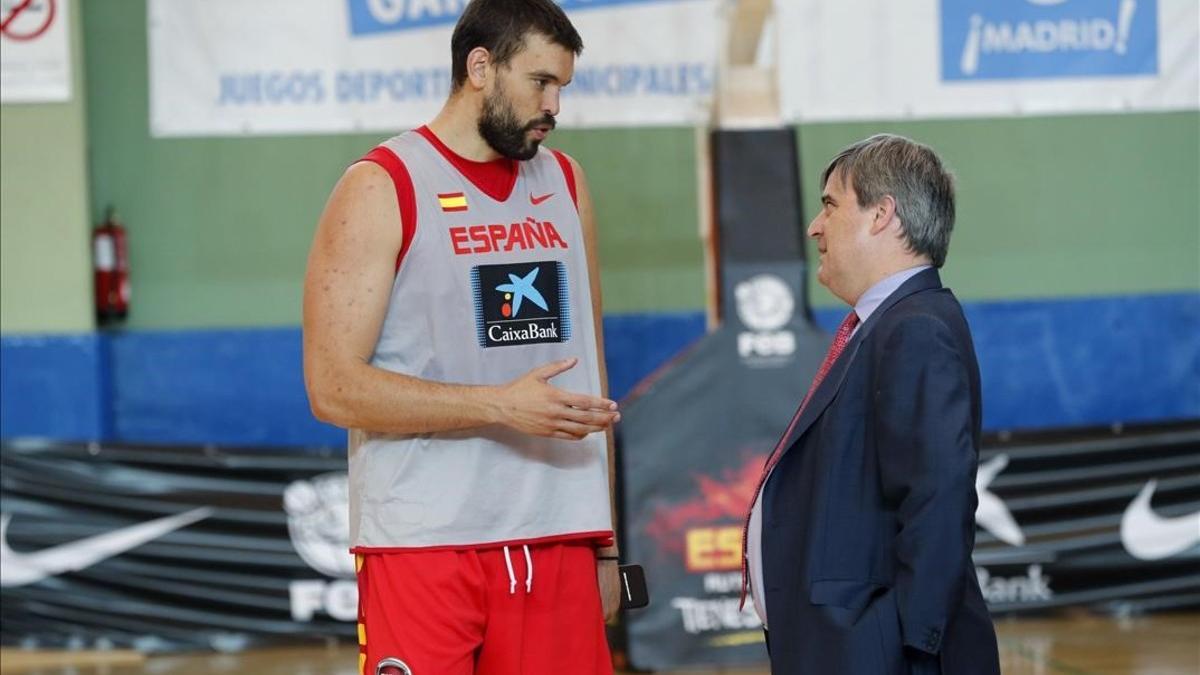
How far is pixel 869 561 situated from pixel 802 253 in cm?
368

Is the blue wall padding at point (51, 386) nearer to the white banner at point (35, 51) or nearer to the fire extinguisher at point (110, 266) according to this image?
the fire extinguisher at point (110, 266)

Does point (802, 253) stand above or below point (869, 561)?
above

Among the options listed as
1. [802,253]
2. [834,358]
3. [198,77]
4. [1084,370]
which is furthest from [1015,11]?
[834,358]

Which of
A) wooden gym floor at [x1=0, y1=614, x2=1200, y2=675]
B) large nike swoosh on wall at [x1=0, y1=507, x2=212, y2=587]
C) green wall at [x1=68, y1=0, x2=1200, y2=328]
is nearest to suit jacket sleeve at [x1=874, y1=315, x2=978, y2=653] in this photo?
wooden gym floor at [x1=0, y1=614, x2=1200, y2=675]

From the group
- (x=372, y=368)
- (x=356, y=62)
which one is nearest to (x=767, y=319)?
(x=356, y=62)

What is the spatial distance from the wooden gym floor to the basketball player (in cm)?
334

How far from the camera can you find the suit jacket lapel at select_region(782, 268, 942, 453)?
2.40 metres

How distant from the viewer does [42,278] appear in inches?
275

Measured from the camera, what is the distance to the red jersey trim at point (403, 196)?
2.68 metres

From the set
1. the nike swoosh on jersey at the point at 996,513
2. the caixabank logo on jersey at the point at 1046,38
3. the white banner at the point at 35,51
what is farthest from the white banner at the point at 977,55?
the white banner at the point at 35,51

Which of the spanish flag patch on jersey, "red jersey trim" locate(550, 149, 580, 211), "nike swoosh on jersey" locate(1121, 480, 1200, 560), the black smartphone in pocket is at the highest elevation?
"red jersey trim" locate(550, 149, 580, 211)

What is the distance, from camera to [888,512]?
233 cm

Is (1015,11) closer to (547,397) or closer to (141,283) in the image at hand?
(141,283)

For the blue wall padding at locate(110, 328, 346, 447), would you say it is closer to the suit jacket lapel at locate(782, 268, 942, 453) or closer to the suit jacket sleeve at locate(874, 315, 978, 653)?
the suit jacket lapel at locate(782, 268, 942, 453)
